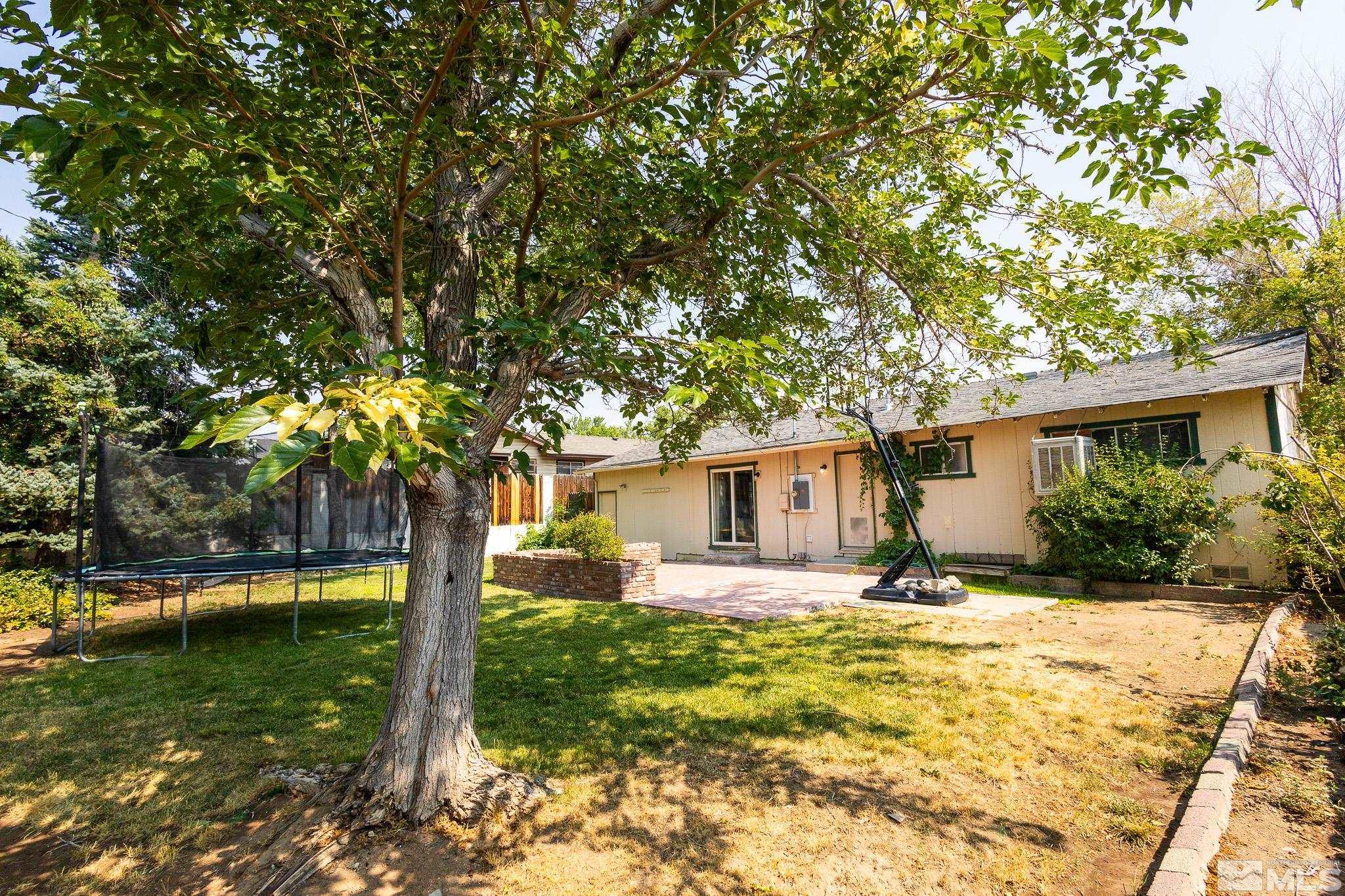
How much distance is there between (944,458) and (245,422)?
1225 cm

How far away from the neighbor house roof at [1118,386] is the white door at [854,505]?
89cm

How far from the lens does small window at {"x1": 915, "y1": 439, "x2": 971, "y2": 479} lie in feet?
39.1

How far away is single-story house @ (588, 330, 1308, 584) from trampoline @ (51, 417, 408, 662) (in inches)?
→ 246

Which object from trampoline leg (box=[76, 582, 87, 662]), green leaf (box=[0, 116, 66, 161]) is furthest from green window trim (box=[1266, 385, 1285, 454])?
trampoline leg (box=[76, 582, 87, 662])

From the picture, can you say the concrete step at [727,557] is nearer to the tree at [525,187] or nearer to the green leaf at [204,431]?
the tree at [525,187]

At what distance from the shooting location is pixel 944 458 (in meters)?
11.8

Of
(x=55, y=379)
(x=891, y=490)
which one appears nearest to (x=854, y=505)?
(x=891, y=490)

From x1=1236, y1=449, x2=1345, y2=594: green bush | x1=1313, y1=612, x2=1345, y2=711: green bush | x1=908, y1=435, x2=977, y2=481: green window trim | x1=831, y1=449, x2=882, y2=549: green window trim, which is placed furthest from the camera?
x1=831, y1=449, x2=882, y2=549: green window trim

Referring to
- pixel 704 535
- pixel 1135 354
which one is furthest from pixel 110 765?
pixel 1135 354

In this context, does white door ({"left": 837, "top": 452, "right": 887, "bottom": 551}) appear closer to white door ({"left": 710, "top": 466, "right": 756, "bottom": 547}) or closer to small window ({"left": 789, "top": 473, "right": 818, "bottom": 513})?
small window ({"left": 789, "top": 473, "right": 818, "bottom": 513})

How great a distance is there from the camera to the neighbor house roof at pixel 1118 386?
29.1 ft

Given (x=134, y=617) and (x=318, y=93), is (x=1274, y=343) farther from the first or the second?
(x=134, y=617)

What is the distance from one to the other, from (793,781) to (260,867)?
2632 millimetres

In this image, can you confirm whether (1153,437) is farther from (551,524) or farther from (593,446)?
(593,446)
